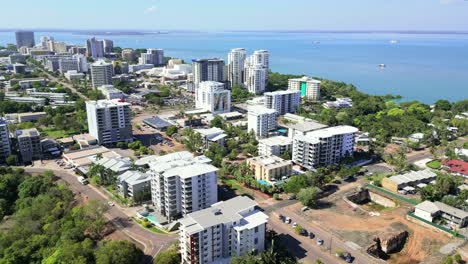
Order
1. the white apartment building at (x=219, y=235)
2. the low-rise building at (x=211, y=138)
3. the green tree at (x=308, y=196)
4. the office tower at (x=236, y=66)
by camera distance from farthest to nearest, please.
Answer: the office tower at (x=236, y=66) < the low-rise building at (x=211, y=138) < the green tree at (x=308, y=196) < the white apartment building at (x=219, y=235)

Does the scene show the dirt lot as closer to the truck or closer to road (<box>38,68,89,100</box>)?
the truck

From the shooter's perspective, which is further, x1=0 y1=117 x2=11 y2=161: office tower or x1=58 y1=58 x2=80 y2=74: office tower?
x1=58 y1=58 x2=80 y2=74: office tower

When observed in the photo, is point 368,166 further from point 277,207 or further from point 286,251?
point 286,251

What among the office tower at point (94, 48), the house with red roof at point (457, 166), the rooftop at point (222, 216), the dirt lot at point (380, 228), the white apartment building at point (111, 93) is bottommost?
the dirt lot at point (380, 228)

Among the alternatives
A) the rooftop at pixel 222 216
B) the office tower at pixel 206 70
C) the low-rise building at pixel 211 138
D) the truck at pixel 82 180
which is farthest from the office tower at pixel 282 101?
the rooftop at pixel 222 216

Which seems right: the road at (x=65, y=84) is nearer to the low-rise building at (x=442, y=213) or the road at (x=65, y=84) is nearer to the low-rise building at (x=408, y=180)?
the low-rise building at (x=408, y=180)

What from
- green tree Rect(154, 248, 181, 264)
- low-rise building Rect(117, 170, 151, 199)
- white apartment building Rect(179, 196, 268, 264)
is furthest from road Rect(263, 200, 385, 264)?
low-rise building Rect(117, 170, 151, 199)
